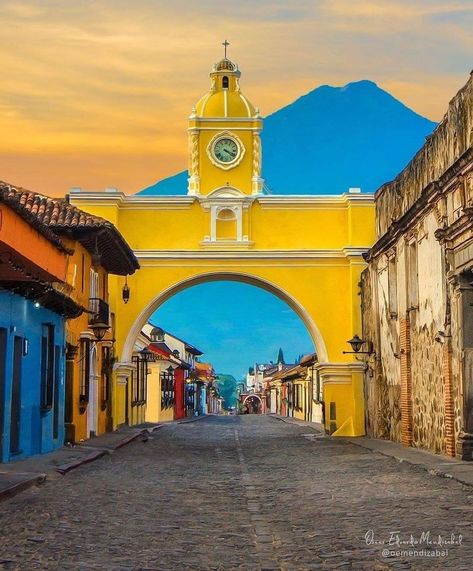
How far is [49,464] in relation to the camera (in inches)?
633

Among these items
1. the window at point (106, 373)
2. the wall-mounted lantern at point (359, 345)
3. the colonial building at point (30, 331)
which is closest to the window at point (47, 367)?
the colonial building at point (30, 331)

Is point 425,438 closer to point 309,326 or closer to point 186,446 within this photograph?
point 186,446

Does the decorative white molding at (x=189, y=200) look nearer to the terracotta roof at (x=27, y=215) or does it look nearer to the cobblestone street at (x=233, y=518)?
the terracotta roof at (x=27, y=215)

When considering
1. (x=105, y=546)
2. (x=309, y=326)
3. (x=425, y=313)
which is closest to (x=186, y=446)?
(x=425, y=313)

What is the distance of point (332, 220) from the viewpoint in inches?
1303

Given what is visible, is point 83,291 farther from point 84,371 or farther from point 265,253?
point 265,253

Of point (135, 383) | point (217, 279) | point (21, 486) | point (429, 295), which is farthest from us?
point (135, 383)

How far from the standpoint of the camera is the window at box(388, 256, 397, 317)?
2391 cm

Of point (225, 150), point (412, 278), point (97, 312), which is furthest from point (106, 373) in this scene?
point (412, 278)

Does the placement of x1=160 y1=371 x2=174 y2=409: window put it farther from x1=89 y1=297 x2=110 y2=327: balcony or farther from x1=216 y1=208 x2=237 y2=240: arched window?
x1=89 y1=297 x2=110 y2=327: balcony

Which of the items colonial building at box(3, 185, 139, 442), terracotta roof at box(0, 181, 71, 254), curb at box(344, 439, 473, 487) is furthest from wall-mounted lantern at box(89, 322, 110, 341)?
curb at box(344, 439, 473, 487)

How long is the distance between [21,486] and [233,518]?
3.18 m

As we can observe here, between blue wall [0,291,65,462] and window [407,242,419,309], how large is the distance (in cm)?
713

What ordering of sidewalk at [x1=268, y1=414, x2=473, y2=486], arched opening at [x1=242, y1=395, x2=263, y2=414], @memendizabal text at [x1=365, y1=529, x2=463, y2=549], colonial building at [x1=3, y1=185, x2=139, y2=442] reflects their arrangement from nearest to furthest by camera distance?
@memendizabal text at [x1=365, y1=529, x2=463, y2=549] < sidewalk at [x1=268, y1=414, x2=473, y2=486] < colonial building at [x1=3, y1=185, x2=139, y2=442] < arched opening at [x1=242, y1=395, x2=263, y2=414]
